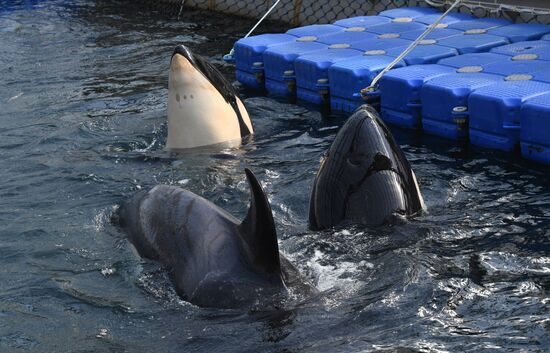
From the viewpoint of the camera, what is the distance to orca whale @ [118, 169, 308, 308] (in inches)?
180

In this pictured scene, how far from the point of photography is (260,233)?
4.52m

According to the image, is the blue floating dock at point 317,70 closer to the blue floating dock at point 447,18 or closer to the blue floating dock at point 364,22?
the blue floating dock at point 364,22

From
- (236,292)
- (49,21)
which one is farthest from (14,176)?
(49,21)

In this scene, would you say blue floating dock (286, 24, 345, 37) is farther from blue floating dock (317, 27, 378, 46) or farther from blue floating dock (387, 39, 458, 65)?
blue floating dock (387, 39, 458, 65)

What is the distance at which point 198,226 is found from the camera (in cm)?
512

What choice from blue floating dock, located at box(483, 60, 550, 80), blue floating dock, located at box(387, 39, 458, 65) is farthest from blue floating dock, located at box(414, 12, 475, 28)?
blue floating dock, located at box(483, 60, 550, 80)

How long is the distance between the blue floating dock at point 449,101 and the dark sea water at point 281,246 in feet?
0.50

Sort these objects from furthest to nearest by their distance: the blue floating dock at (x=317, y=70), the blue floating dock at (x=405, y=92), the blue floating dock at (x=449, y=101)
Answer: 1. the blue floating dock at (x=317, y=70)
2. the blue floating dock at (x=405, y=92)
3. the blue floating dock at (x=449, y=101)

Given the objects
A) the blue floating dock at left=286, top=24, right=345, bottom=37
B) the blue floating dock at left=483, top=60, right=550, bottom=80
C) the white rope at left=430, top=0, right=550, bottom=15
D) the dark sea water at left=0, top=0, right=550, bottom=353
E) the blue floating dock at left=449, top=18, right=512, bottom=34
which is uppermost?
the white rope at left=430, top=0, right=550, bottom=15

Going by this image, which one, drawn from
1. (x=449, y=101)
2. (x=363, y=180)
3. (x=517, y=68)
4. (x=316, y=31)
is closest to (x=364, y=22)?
(x=316, y=31)

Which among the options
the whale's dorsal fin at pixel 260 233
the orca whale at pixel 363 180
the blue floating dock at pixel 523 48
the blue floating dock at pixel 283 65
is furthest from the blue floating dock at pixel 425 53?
the whale's dorsal fin at pixel 260 233

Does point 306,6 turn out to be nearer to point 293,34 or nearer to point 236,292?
point 293,34

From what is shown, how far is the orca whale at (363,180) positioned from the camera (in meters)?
5.80

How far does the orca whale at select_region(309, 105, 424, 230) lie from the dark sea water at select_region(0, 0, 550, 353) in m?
0.11
